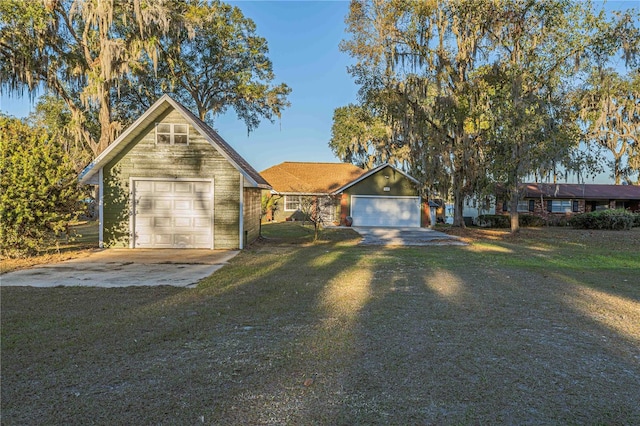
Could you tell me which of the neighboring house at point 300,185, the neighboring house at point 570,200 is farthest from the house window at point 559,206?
the neighboring house at point 300,185

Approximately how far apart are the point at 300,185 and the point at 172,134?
713 inches

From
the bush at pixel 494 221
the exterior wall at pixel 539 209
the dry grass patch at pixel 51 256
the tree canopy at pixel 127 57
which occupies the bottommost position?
the dry grass patch at pixel 51 256

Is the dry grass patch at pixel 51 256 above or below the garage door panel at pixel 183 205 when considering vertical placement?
below

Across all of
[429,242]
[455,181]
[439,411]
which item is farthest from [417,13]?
[439,411]

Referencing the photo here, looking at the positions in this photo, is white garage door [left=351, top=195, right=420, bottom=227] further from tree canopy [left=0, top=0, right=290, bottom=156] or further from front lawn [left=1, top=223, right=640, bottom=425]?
front lawn [left=1, top=223, right=640, bottom=425]

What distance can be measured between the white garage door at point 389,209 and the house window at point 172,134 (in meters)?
15.6

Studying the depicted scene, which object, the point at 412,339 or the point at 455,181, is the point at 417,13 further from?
the point at 412,339

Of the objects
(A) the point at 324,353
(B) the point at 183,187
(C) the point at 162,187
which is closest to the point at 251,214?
(B) the point at 183,187

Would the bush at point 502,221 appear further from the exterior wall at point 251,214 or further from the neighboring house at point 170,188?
the neighboring house at point 170,188

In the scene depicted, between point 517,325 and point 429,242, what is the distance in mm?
12316

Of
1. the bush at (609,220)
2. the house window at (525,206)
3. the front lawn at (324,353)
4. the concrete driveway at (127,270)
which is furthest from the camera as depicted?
the house window at (525,206)

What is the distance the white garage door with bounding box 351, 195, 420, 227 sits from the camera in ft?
89.3

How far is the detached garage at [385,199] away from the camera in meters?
27.2

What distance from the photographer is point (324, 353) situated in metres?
4.22
